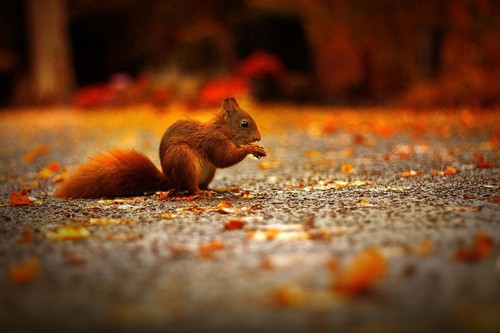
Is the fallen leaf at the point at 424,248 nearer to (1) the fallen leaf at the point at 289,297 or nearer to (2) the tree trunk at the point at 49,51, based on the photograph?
(1) the fallen leaf at the point at 289,297

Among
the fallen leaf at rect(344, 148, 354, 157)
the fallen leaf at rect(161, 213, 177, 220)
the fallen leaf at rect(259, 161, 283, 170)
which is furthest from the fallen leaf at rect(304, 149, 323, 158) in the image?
the fallen leaf at rect(161, 213, 177, 220)

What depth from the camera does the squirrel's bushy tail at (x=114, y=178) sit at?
516 centimetres

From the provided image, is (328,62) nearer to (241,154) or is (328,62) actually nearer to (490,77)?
(490,77)

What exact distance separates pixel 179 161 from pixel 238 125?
58cm

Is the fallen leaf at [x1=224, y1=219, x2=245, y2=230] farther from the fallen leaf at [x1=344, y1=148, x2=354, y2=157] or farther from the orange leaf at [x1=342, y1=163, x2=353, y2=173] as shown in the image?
the fallen leaf at [x1=344, y1=148, x2=354, y2=157]

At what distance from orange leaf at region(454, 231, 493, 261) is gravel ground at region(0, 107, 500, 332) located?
28mm

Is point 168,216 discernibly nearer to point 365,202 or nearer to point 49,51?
point 365,202

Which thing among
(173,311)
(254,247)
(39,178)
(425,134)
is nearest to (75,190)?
(39,178)

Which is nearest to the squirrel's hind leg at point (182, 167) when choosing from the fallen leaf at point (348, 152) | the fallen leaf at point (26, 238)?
the fallen leaf at point (26, 238)

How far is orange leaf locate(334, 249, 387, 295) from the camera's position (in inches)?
100

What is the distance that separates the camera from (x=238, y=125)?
5195 mm

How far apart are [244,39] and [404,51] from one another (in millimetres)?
4618

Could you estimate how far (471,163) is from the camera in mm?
6742

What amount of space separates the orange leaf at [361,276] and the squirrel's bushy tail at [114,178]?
2.81 metres
